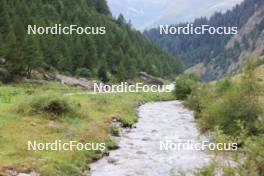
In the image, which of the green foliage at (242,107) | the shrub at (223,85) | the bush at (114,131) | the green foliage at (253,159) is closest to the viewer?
the green foliage at (253,159)

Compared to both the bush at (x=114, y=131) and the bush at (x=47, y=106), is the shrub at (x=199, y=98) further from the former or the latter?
the bush at (x=47, y=106)

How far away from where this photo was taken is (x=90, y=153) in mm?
33219

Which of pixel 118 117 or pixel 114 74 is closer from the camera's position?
pixel 118 117

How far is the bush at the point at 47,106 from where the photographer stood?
4372 cm

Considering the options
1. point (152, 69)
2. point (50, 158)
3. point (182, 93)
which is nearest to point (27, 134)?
point (50, 158)

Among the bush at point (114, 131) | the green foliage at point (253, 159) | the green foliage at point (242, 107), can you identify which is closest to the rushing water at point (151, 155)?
the bush at point (114, 131)

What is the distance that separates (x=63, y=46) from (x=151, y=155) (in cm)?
8201

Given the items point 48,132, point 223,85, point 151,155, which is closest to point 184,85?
point 223,85

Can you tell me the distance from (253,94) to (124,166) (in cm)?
1365

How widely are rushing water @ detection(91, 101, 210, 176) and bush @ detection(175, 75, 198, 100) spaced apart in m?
32.9

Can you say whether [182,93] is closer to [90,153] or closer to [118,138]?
[118,138]

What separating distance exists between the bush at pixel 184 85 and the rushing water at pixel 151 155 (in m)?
32.9

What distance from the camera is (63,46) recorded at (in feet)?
373

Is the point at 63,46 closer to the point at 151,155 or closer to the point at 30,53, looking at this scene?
the point at 30,53
